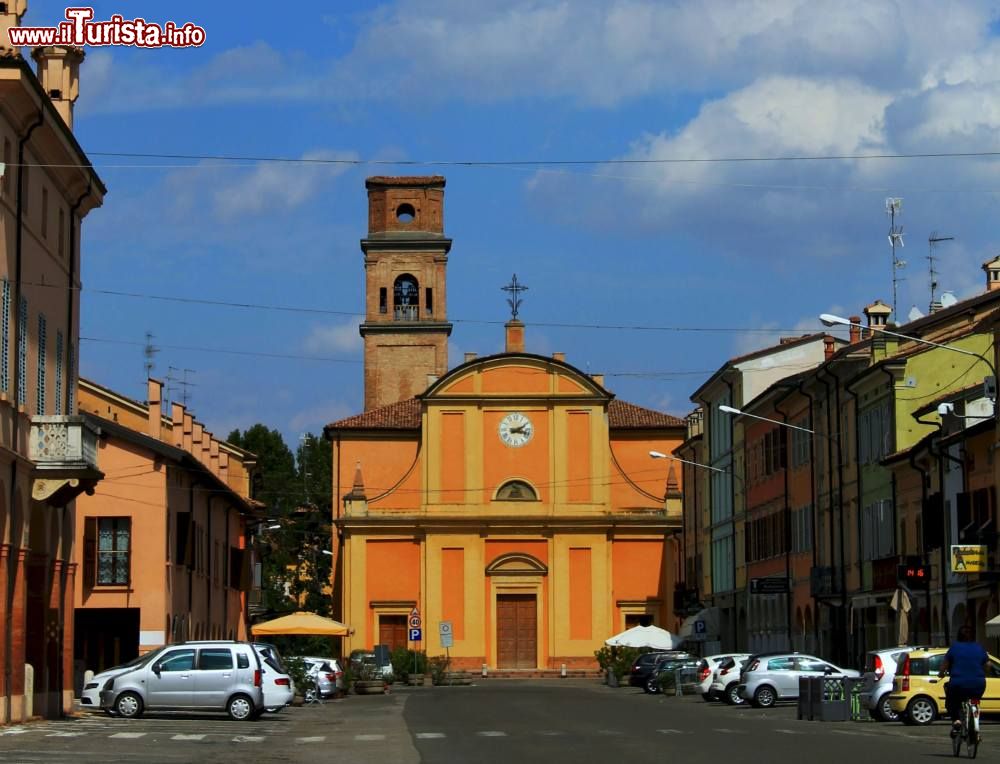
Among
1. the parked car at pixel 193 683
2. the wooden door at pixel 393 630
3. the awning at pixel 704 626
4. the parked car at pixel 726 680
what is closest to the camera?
the parked car at pixel 193 683

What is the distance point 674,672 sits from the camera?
54.0 m

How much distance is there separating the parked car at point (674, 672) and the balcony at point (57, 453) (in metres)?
24.4

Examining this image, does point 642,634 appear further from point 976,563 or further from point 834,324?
point 834,324

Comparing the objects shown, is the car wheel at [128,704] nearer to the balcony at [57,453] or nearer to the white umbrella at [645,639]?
the balcony at [57,453]

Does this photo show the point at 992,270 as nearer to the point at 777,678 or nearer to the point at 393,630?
the point at 777,678

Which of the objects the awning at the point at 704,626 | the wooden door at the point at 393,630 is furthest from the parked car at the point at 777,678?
the wooden door at the point at 393,630

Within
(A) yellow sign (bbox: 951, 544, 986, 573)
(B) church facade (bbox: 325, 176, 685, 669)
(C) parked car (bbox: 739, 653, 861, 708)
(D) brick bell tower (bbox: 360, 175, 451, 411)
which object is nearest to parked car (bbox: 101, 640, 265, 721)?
(C) parked car (bbox: 739, 653, 861, 708)

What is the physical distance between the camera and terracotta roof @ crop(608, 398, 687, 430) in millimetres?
84250

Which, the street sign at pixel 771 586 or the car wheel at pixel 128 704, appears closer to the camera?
the car wheel at pixel 128 704

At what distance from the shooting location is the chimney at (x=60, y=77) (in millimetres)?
34750

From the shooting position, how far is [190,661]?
33375 millimetres

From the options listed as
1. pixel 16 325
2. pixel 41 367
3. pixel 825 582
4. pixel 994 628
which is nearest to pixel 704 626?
pixel 825 582

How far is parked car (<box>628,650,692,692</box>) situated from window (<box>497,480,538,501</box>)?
16881 mm

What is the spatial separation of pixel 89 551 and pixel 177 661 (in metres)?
14.5
